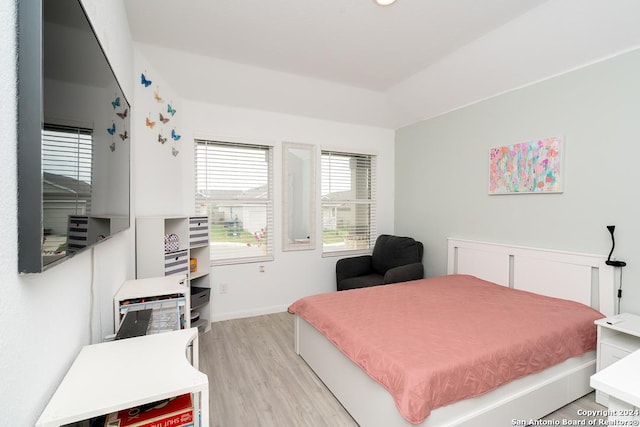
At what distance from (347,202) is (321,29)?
2.34m

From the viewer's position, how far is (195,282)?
3381mm

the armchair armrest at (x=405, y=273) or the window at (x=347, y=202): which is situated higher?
the window at (x=347, y=202)

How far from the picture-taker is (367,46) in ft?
9.30

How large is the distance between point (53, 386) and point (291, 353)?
2.06 meters

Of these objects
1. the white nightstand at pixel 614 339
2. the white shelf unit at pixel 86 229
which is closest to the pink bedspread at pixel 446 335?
the white nightstand at pixel 614 339

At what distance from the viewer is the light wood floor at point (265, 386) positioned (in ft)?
6.40

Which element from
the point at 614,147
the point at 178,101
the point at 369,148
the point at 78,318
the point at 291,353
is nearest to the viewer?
the point at 78,318

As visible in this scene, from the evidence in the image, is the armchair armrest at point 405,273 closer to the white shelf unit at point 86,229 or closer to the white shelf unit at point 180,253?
the white shelf unit at point 180,253

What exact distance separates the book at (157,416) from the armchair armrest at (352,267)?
9.58ft

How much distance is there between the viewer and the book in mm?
1015

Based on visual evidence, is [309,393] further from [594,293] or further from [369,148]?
[369,148]

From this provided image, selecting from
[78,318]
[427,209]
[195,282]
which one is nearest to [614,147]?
[427,209]

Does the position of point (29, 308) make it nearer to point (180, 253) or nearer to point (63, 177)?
point (63, 177)

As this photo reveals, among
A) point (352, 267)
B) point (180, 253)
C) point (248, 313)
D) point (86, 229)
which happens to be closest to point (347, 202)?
point (352, 267)
